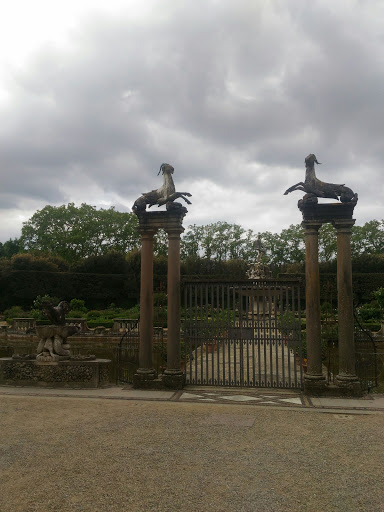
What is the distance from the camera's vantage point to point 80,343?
24.1m

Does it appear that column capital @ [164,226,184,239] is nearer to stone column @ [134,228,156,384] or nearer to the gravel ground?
stone column @ [134,228,156,384]

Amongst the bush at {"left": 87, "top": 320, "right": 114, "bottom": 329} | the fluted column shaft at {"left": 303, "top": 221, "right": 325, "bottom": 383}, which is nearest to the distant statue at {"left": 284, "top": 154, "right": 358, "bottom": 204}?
the fluted column shaft at {"left": 303, "top": 221, "right": 325, "bottom": 383}

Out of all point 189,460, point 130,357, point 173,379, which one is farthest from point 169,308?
point 189,460

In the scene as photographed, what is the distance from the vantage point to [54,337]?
1020cm

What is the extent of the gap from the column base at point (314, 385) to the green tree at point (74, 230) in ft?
161

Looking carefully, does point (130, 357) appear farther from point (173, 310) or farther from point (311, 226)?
point (311, 226)

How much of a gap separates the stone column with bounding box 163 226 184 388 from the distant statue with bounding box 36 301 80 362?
256cm

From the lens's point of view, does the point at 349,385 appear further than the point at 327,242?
No

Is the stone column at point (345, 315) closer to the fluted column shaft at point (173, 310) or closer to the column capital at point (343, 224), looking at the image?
the column capital at point (343, 224)

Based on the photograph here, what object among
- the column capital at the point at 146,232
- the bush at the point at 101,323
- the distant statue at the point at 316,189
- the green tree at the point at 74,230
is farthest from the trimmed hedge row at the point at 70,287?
the distant statue at the point at 316,189

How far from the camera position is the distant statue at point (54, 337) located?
10.0 metres

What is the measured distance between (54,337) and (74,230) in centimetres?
4832

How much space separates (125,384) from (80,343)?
14.7 meters

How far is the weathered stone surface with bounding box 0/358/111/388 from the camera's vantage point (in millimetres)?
9742
